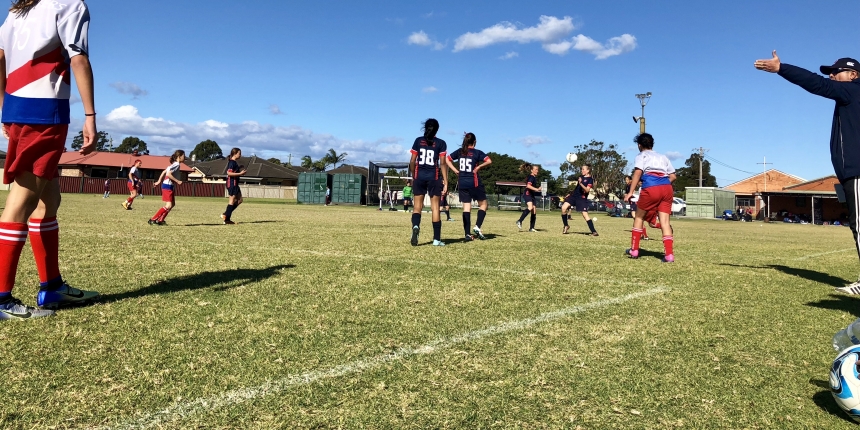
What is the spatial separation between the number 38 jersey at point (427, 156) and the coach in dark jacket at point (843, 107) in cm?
542

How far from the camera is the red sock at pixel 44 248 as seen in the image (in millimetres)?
3877

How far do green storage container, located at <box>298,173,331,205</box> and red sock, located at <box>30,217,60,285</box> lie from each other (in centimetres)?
4531

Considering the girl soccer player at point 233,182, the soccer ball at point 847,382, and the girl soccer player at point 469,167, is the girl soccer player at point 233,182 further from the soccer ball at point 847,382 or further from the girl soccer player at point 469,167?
the soccer ball at point 847,382

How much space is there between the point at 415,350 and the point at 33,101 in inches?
117

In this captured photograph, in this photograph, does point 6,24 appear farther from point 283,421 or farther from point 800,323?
point 800,323

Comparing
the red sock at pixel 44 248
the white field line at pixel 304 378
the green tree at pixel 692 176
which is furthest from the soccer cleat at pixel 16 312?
the green tree at pixel 692 176

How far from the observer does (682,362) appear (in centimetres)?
303

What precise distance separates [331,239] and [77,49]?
671cm

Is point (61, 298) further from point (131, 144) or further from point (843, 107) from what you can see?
point (131, 144)

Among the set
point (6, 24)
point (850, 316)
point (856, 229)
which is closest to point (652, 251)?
point (856, 229)

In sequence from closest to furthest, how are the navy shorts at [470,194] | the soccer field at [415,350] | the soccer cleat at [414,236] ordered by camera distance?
the soccer field at [415,350]
the soccer cleat at [414,236]
the navy shorts at [470,194]

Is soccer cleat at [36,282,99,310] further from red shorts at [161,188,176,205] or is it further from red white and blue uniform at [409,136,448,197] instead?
red shorts at [161,188,176,205]

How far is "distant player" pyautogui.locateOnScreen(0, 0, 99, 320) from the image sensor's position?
3.55 metres

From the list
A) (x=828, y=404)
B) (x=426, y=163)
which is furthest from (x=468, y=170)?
(x=828, y=404)
